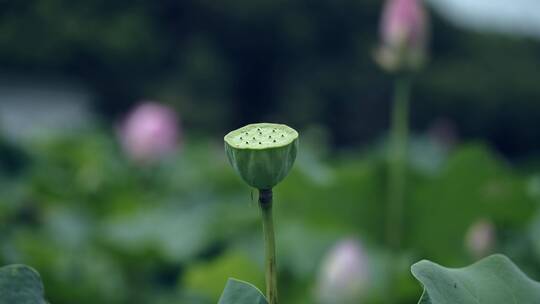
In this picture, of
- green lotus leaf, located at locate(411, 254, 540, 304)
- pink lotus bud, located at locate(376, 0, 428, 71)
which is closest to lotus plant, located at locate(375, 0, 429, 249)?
pink lotus bud, located at locate(376, 0, 428, 71)

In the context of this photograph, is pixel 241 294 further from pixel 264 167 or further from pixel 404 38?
pixel 404 38

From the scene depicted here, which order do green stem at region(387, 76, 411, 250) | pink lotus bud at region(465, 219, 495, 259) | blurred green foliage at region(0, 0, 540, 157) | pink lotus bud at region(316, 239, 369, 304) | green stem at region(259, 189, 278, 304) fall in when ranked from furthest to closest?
1. blurred green foliage at region(0, 0, 540, 157)
2. green stem at region(387, 76, 411, 250)
3. pink lotus bud at region(465, 219, 495, 259)
4. pink lotus bud at region(316, 239, 369, 304)
5. green stem at region(259, 189, 278, 304)

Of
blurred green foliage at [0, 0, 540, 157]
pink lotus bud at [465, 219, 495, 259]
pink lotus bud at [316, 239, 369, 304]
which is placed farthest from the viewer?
blurred green foliage at [0, 0, 540, 157]

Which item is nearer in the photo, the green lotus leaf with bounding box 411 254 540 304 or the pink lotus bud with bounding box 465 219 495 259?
the green lotus leaf with bounding box 411 254 540 304

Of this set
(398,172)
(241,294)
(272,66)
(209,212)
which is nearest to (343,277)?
(398,172)

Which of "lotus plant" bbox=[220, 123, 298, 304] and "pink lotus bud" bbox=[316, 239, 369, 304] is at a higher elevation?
"lotus plant" bbox=[220, 123, 298, 304]

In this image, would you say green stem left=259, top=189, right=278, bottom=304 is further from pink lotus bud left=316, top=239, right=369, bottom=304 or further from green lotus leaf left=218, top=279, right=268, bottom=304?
pink lotus bud left=316, top=239, right=369, bottom=304

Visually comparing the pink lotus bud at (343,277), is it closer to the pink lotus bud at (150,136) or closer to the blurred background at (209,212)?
the blurred background at (209,212)

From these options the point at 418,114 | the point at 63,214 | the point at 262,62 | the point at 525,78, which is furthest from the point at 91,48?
the point at 63,214
